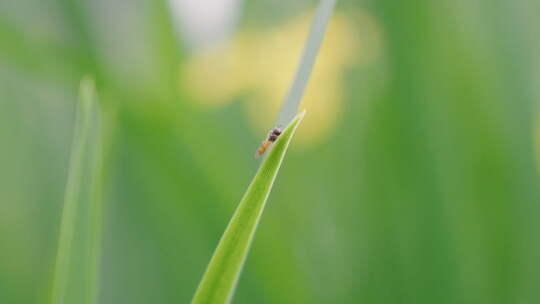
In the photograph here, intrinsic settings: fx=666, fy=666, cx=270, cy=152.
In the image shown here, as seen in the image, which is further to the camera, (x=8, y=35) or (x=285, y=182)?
(x=285, y=182)

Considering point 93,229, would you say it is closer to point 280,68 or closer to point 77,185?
point 77,185

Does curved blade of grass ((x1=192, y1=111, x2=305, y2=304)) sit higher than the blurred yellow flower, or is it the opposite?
the blurred yellow flower

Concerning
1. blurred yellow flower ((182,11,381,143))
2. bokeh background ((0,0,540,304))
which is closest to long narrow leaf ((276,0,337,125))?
bokeh background ((0,0,540,304))

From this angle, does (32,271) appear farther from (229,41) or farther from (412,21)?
(412,21)

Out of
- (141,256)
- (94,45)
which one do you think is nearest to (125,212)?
(141,256)

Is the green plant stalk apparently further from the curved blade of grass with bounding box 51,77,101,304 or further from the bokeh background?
the bokeh background

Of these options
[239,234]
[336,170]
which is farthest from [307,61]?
[336,170]

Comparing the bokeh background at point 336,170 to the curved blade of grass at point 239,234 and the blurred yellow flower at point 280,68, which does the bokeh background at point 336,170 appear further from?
the curved blade of grass at point 239,234
